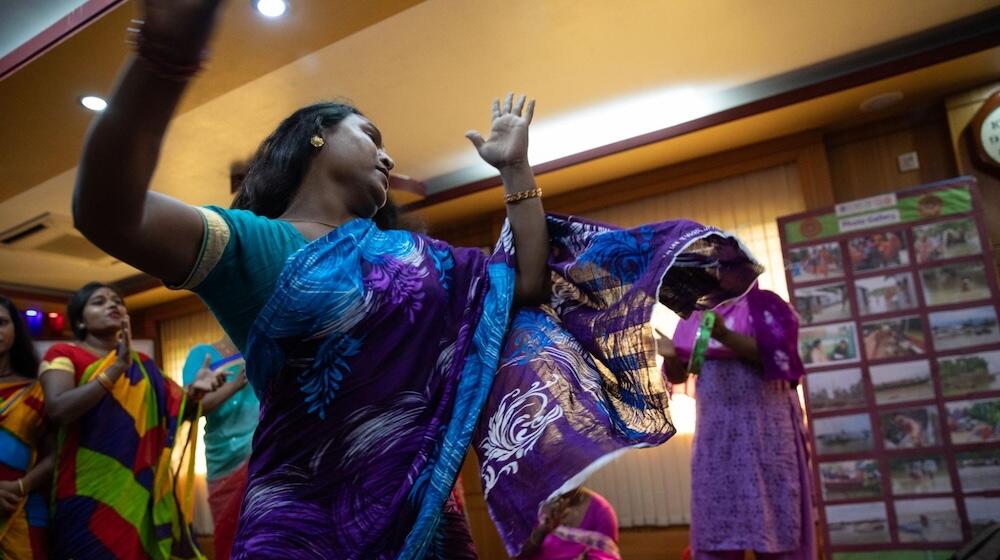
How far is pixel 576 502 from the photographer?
329 centimetres

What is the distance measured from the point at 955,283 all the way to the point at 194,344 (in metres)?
6.83

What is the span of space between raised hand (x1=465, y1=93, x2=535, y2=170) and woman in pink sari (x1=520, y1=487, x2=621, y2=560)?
7.12 ft

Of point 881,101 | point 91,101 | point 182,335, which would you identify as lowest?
point 182,335

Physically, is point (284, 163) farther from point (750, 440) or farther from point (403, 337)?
point (750, 440)

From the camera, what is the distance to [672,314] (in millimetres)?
4840

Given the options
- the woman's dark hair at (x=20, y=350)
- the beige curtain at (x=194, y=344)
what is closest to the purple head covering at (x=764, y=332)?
the woman's dark hair at (x=20, y=350)

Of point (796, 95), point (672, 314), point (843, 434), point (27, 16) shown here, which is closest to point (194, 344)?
point (27, 16)

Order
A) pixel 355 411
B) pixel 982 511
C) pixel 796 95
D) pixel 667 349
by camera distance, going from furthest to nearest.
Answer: pixel 796 95
pixel 982 511
pixel 667 349
pixel 355 411

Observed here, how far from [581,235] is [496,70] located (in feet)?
10.1

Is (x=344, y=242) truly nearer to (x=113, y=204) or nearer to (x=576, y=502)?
(x=113, y=204)

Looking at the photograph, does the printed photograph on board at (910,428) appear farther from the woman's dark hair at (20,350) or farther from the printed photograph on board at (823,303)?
the woman's dark hair at (20,350)

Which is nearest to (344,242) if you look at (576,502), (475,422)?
(475,422)

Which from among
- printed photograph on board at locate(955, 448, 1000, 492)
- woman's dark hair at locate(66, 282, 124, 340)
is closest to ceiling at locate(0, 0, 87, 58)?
woman's dark hair at locate(66, 282, 124, 340)

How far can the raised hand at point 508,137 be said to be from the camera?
3.82 ft
